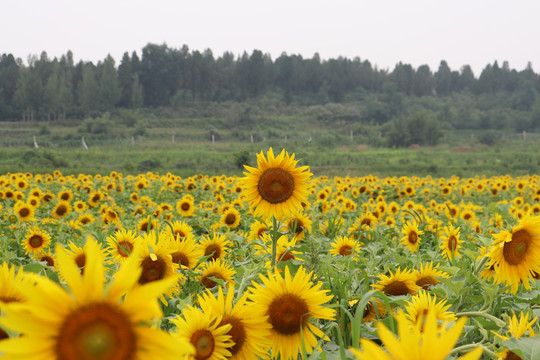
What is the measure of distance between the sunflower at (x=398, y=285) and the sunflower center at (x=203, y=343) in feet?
2.38

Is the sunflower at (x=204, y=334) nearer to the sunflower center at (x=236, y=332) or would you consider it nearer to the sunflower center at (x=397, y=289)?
the sunflower center at (x=236, y=332)

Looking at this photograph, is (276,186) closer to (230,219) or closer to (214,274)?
(214,274)

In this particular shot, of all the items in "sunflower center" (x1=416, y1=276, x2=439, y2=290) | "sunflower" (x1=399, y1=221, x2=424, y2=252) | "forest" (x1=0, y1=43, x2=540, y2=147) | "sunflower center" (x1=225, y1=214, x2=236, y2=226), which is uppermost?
"forest" (x1=0, y1=43, x2=540, y2=147)

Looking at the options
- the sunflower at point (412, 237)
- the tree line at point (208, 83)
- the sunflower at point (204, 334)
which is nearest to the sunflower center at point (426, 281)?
the sunflower at point (204, 334)

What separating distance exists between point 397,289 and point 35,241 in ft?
8.00

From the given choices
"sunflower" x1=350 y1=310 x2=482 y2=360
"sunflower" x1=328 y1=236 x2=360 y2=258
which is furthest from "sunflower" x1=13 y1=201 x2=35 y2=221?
"sunflower" x1=350 y1=310 x2=482 y2=360

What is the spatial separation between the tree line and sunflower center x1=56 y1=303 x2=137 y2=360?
5862 cm

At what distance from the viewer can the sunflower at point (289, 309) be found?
1070 millimetres

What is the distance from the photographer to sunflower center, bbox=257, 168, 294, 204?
5.91 feet

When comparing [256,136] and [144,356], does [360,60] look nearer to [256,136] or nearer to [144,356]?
[256,136]

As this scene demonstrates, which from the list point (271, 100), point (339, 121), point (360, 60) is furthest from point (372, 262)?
point (360, 60)

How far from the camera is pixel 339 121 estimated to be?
184ft

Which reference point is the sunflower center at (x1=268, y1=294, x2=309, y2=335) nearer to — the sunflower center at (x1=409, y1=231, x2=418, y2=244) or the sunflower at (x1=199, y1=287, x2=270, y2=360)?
the sunflower at (x1=199, y1=287, x2=270, y2=360)

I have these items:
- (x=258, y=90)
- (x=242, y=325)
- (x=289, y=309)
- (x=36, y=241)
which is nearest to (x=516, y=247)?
(x=289, y=309)
